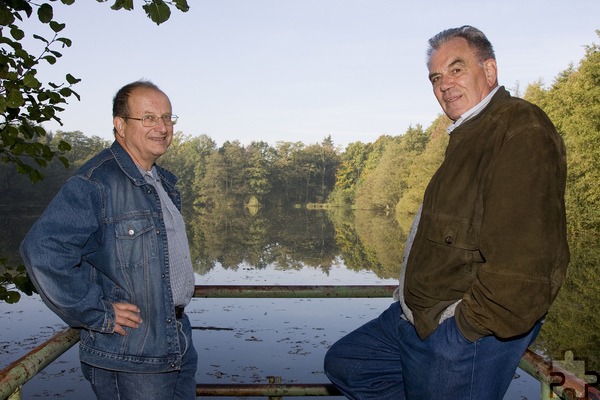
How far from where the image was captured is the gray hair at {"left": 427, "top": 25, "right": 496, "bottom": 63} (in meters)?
2.18

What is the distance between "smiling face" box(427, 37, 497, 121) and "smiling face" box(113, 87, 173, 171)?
1.15 metres

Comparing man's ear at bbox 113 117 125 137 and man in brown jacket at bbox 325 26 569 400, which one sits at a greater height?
man's ear at bbox 113 117 125 137

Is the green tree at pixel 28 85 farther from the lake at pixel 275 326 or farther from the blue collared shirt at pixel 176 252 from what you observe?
the lake at pixel 275 326

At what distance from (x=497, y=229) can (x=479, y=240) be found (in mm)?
96

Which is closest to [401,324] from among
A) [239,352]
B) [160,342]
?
[160,342]

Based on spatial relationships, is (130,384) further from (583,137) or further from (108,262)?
(583,137)

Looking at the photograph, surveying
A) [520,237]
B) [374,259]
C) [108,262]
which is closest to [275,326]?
[108,262]

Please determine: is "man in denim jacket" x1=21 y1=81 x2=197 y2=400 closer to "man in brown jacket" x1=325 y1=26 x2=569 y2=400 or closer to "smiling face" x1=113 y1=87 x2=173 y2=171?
"smiling face" x1=113 y1=87 x2=173 y2=171

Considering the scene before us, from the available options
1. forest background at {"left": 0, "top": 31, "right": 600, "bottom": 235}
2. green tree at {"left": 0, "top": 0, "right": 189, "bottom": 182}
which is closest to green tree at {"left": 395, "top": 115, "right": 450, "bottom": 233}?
forest background at {"left": 0, "top": 31, "right": 600, "bottom": 235}

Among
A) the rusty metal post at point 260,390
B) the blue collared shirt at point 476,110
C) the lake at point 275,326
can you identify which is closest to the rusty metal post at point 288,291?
the rusty metal post at point 260,390

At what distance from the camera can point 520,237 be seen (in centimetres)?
174

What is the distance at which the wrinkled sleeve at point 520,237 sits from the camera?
68.3 inches

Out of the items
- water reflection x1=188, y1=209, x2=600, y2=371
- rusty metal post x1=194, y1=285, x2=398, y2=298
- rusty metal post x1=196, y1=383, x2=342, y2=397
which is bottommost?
water reflection x1=188, y1=209, x2=600, y2=371

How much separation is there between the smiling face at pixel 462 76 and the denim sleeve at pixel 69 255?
1.37 meters
